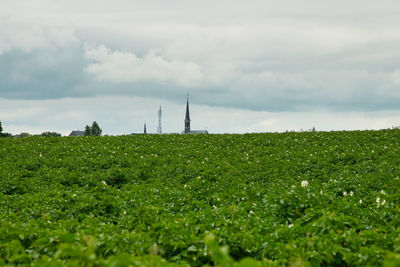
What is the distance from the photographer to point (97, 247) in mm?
5738

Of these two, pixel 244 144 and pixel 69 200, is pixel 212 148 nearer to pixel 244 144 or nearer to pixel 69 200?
pixel 244 144

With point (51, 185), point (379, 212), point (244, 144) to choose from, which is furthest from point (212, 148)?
point (379, 212)

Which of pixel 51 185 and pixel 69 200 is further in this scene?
pixel 51 185

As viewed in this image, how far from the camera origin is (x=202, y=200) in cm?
1091

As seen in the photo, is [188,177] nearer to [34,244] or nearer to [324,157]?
[324,157]

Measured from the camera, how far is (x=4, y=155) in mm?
20156

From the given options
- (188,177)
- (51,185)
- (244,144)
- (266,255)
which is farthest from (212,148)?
(266,255)

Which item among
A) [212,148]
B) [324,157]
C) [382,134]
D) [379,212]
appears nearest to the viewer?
[379,212]

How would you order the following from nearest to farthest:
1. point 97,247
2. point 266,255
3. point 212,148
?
1. point 97,247
2. point 266,255
3. point 212,148

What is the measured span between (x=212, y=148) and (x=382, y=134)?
33.1 ft

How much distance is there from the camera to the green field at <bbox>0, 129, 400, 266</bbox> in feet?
19.1

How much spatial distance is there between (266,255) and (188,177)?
8.96 m

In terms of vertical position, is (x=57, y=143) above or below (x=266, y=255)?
above

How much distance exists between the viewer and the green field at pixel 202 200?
5828mm
